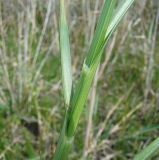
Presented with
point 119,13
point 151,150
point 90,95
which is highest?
point 119,13

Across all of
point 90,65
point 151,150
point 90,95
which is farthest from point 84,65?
point 90,95

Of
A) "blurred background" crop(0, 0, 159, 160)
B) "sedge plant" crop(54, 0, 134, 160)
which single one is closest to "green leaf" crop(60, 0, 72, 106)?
"sedge plant" crop(54, 0, 134, 160)

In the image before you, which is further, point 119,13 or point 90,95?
point 90,95

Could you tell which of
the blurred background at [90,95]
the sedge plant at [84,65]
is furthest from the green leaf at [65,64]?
the blurred background at [90,95]

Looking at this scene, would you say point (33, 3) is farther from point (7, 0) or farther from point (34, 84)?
point (7, 0)

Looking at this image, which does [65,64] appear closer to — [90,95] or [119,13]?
[119,13]

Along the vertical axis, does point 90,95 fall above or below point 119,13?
below

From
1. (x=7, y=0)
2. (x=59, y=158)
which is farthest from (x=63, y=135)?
(x=7, y=0)

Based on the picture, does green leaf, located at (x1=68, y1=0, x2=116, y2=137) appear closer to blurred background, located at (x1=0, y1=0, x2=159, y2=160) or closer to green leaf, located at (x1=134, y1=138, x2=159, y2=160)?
green leaf, located at (x1=134, y1=138, x2=159, y2=160)
